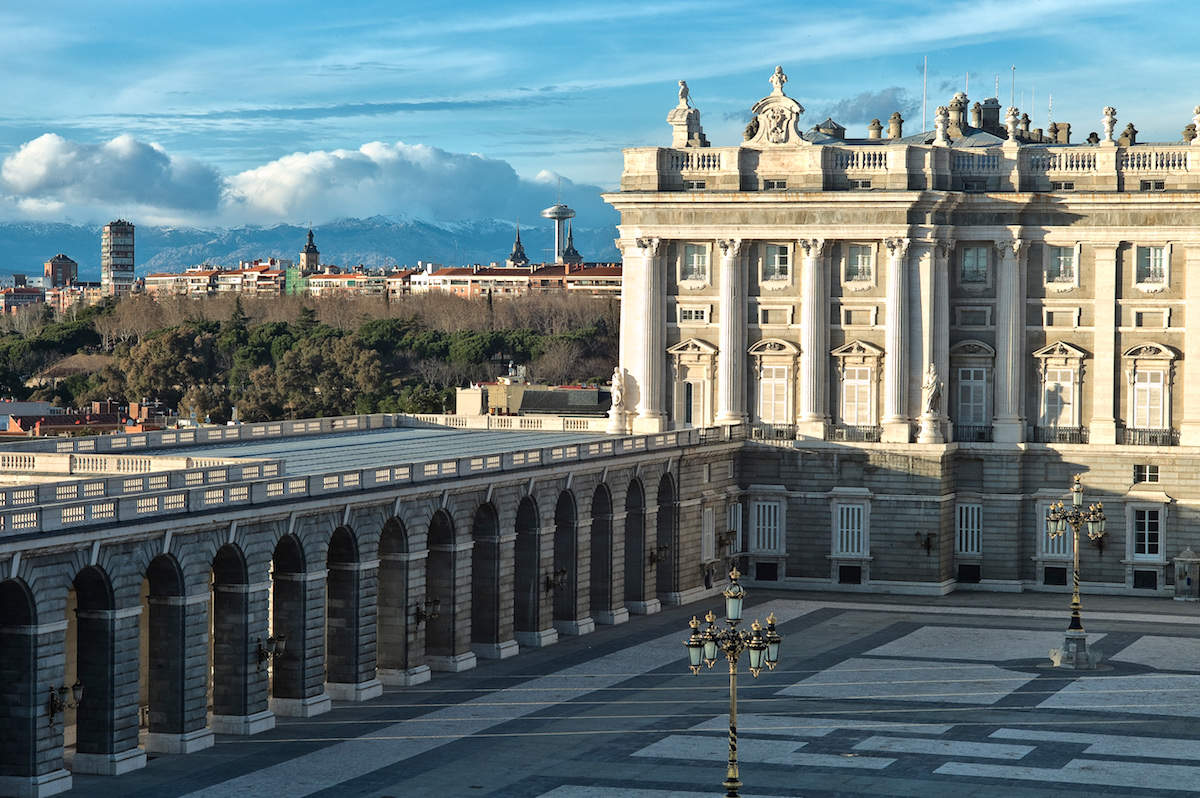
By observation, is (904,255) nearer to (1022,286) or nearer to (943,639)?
(1022,286)

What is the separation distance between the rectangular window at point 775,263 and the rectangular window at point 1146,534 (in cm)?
1760

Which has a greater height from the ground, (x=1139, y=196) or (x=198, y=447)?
(x=1139, y=196)

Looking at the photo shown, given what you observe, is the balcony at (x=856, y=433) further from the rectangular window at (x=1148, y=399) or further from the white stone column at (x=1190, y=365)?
the white stone column at (x=1190, y=365)

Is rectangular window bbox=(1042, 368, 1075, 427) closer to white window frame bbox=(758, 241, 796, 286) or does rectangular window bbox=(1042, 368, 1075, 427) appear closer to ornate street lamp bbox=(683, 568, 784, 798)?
white window frame bbox=(758, 241, 796, 286)

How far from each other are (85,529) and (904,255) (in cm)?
4669

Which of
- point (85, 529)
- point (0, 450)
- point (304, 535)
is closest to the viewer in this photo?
point (85, 529)

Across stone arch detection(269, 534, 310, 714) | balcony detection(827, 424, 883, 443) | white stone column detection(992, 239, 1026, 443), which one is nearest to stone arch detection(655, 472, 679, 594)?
balcony detection(827, 424, 883, 443)

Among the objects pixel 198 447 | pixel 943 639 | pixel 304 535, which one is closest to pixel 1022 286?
pixel 943 639

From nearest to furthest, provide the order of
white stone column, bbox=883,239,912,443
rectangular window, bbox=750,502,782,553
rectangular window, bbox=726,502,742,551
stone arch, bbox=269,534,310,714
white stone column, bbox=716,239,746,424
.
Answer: stone arch, bbox=269,534,310,714
white stone column, bbox=883,239,912,443
rectangular window, bbox=726,502,742,551
rectangular window, bbox=750,502,782,553
white stone column, bbox=716,239,746,424

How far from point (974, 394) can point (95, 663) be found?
48.3 metres

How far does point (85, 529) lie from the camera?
5050 cm

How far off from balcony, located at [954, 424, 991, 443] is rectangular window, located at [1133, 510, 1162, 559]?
689cm

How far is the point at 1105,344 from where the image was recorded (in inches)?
3509

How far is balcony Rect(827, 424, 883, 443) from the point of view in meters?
90.2
